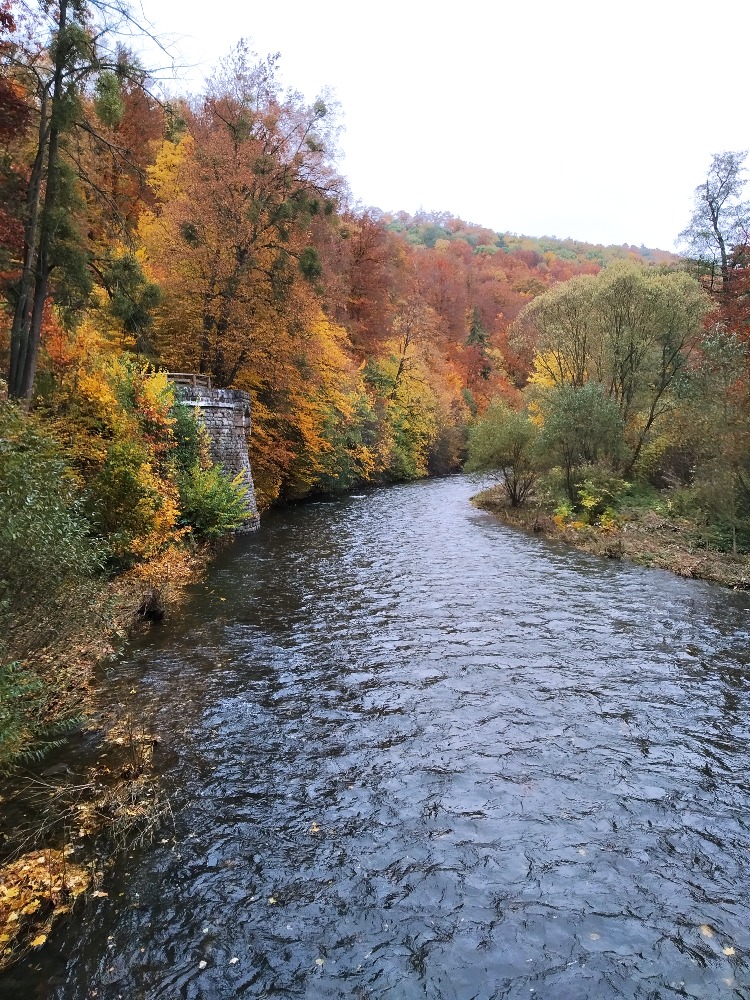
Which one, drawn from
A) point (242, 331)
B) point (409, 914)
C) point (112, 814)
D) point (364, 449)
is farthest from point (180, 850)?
point (364, 449)

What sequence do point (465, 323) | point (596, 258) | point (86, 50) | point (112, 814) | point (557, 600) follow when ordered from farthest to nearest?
point (596, 258), point (465, 323), point (557, 600), point (86, 50), point (112, 814)

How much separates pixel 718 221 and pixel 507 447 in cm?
1228

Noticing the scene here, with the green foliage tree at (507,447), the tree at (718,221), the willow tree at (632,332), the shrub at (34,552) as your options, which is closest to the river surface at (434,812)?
the shrub at (34,552)

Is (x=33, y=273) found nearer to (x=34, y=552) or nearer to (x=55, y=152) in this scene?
(x=55, y=152)

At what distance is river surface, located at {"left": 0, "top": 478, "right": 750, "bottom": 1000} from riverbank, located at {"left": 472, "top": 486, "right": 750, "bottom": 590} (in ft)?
8.59

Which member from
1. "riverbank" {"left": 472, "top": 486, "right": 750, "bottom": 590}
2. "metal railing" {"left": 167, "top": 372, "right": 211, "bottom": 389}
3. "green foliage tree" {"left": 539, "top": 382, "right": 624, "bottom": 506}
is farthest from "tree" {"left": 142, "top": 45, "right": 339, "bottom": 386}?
"riverbank" {"left": 472, "top": 486, "right": 750, "bottom": 590}

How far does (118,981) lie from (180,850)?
3.63 feet

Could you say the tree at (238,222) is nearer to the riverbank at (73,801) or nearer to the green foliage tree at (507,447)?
the green foliage tree at (507,447)

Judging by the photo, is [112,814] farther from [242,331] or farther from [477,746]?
[242,331]

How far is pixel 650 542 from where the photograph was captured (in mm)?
15406

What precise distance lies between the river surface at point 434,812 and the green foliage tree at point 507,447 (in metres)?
11.2

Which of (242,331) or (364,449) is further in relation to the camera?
(364,449)

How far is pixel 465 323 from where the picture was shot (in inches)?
2183

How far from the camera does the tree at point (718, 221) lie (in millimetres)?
21984
